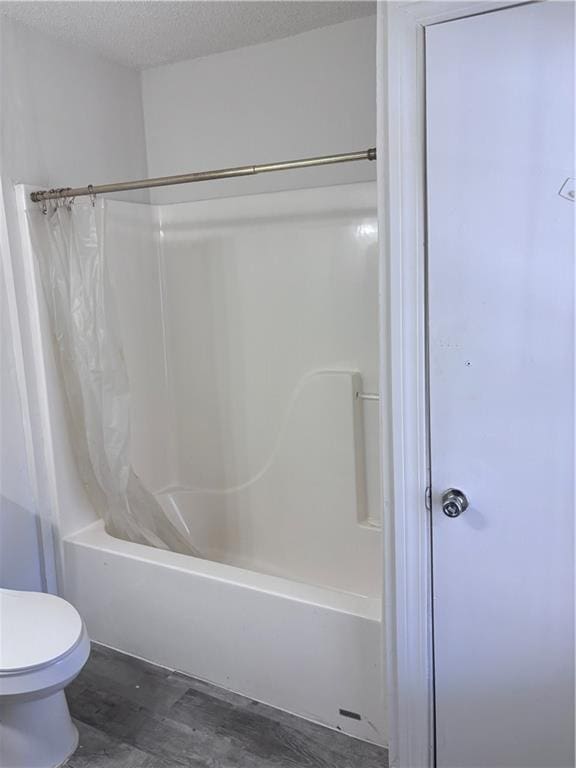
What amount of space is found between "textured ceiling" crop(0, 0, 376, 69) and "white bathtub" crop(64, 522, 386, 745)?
5.91 feet

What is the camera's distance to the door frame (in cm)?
131

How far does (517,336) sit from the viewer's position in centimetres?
131

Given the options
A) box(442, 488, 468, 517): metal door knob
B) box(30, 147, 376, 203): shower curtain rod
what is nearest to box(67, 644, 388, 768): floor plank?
box(442, 488, 468, 517): metal door knob

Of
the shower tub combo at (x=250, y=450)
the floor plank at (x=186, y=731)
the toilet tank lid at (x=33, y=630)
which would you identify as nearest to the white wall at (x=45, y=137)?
the shower tub combo at (x=250, y=450)

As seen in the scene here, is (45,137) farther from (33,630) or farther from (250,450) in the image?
(33,630)

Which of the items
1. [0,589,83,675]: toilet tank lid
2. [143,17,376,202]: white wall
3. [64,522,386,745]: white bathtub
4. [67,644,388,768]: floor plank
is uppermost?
[143,17,376,202]: white wall

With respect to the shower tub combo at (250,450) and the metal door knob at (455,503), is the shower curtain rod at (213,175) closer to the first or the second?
the shower tub combo at (250,450)

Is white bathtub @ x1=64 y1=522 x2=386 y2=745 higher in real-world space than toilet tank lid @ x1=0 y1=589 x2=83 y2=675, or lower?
lower

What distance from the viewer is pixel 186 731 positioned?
6.06ft

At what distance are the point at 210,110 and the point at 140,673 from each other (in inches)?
85.3

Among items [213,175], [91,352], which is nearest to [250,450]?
[91,352]

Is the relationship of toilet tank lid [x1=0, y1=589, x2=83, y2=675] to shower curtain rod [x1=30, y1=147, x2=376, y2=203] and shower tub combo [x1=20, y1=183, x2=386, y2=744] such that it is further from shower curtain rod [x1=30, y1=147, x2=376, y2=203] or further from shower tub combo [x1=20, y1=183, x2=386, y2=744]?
shower curtain rod [x1=30, y1=147, x2=376, y2=203]

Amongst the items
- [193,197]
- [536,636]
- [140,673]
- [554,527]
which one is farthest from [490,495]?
[193,197]

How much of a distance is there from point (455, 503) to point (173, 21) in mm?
1833
